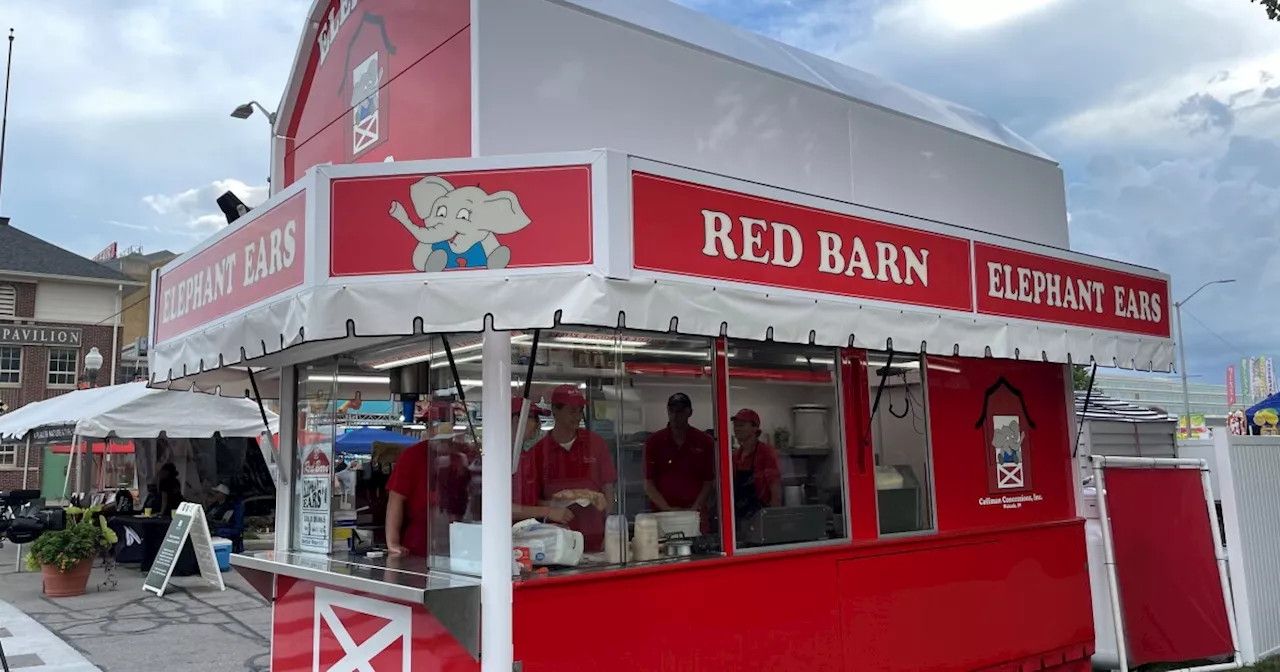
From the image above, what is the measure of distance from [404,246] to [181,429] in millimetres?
10092

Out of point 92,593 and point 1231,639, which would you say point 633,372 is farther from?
point 92,593

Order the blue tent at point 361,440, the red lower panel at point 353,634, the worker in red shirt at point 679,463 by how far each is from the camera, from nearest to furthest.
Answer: the red lower panel at point 353,634
the worker in red shirt at point 679,463
the blue tent at point 361,440

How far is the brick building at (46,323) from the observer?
33750 mm

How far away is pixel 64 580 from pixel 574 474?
30.4ft

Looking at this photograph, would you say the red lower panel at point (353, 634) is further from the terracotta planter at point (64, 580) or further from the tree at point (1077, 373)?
the terracotta planter at point (64, 580)

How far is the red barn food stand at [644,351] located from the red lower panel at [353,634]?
0.02 meters

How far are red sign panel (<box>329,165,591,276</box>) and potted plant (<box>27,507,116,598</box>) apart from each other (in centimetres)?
923

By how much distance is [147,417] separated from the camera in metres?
12.2

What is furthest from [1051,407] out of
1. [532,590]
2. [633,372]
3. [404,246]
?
[404,246]

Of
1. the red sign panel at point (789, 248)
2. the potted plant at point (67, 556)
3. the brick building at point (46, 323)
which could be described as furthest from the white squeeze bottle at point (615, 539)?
the brick building at point (46, 323)

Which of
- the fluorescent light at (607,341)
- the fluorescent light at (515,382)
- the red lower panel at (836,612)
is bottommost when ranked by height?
the red lower panel at (836,612)

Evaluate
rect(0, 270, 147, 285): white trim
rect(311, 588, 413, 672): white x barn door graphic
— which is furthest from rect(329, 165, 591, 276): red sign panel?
rect(0, 270, 147, 285): white trim

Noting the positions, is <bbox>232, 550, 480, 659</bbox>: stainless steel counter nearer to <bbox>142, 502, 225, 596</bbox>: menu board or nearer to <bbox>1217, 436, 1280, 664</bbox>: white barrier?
<bbox>1217, 436, 1280, 664</bbox>: white barrier

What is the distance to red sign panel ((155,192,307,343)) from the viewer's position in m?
3.98
